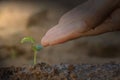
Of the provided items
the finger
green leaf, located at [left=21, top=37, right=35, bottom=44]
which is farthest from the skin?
green leaf, located at [left=21, top=37, right=35, bottom=44]

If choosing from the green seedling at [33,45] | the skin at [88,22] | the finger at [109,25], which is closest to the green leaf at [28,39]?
the green seedling at [33,45]

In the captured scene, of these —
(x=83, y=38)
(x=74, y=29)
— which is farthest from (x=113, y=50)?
(x=74, y=29)

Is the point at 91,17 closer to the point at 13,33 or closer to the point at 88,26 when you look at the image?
the point at 88,26

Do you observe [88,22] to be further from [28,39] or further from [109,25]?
[28,39]

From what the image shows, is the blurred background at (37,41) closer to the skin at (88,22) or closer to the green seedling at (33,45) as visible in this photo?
the green seedling at (33,45)

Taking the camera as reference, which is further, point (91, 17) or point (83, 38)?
point (83, 38)

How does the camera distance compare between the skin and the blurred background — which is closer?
the skin

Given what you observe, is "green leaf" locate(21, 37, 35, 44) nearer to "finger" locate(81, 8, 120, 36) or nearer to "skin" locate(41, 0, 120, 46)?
"skin" locate(41, 0, 120, 46)
